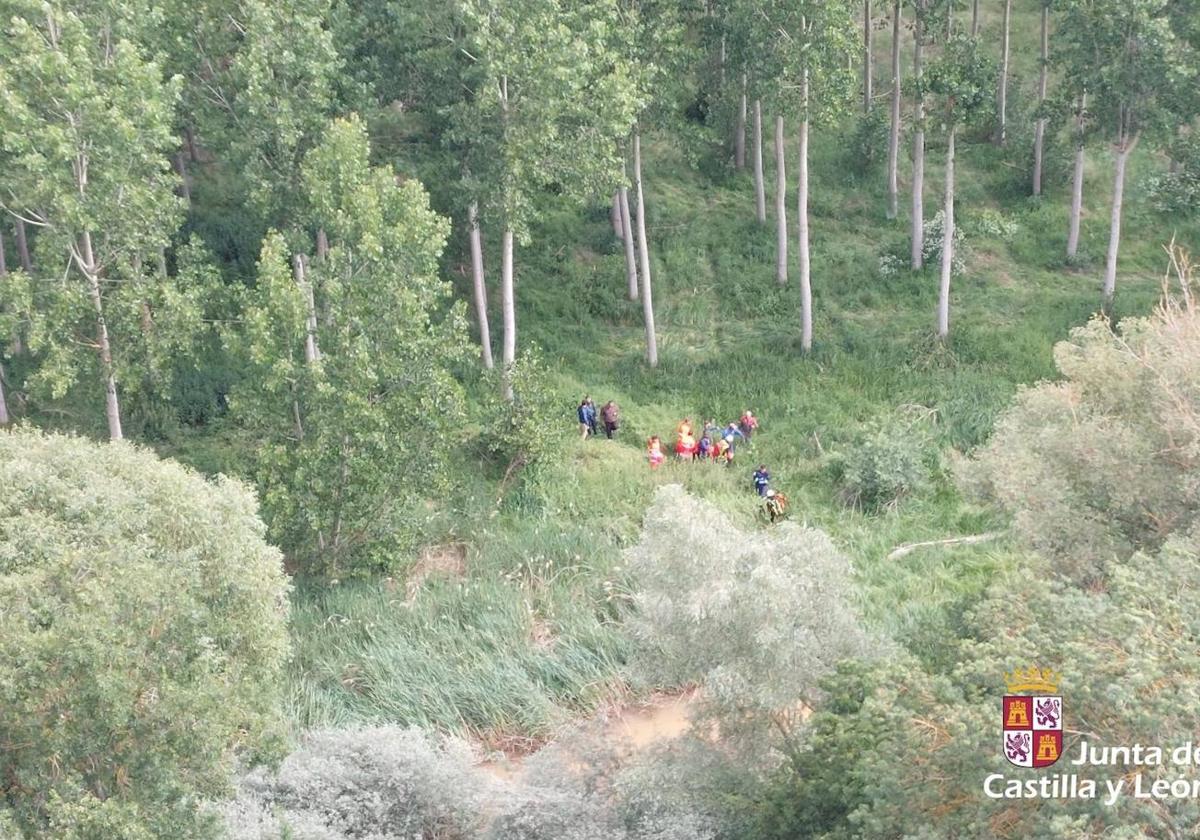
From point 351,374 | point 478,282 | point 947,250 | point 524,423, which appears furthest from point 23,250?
point 947,250

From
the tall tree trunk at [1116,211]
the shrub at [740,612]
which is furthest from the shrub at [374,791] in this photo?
the tall tree trunk at [1116,211]

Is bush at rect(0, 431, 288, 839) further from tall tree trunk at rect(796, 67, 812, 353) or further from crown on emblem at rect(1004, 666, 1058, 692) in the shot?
tall tree trunk at rect(796, 67, 812, 353)

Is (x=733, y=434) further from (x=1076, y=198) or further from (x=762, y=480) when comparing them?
(x=1076, y=198)

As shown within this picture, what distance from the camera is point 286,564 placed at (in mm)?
20047

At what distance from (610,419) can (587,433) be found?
0.54 meters

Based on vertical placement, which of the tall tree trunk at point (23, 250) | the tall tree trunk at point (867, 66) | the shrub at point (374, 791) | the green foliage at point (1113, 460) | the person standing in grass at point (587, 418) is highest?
the tall tree trunk at point (867, 66)

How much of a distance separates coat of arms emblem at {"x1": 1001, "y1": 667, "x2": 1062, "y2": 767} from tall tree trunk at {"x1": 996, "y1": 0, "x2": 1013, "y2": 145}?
1026 inches

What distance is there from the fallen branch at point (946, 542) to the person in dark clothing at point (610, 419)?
6.41 metres

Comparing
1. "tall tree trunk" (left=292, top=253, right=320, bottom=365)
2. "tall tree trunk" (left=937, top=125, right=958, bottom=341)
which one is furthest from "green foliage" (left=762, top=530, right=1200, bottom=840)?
"tall tree trunk" (left=937, top=125, right=958, bottom=341)

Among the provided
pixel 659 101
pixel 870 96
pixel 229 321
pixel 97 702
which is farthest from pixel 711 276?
pixel 97 702

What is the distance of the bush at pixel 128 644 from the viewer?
1136 centimetres

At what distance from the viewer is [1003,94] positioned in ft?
109

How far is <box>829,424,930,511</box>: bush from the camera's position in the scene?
71.6 ft

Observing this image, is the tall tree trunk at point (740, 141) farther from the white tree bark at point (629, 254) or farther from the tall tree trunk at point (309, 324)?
the tall tree trunk at point (309, 324)
